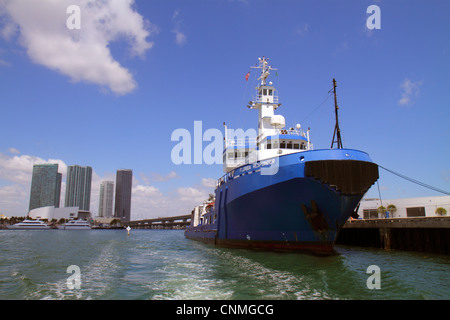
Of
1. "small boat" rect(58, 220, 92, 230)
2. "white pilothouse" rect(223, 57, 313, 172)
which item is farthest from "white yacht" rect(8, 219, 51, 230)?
"white pilothouse" rect(223, 57, 313, 172)

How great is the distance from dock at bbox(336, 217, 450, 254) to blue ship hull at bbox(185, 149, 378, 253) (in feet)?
23.8

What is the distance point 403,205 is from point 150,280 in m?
38.1

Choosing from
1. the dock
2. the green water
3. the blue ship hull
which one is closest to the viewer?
the green water

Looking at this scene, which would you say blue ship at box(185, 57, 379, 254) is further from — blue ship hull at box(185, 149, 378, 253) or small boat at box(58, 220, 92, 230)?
small boat at box(58, 220, 92, 230)

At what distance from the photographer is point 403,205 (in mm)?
38969

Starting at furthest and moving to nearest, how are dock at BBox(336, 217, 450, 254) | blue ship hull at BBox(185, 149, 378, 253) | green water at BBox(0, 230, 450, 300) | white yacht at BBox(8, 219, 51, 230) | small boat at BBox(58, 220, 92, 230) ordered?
small boat at BBox(58, 220, 92, 230), white yacht at BBox(8, 219, 51, 230), dock at BBox(336, 217, 450, 254), blue ship hull at BBox(185, 149, 378, 253), green water at BBox(0, 230, 450, 300)

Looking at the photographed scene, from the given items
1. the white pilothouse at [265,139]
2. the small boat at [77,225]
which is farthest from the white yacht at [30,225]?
the white pilothouse at [265,139]

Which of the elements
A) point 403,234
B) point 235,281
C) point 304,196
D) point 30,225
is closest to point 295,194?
point 304,196

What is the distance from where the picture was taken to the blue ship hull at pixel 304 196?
54.9 feet

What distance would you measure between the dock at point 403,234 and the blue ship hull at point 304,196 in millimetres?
7267

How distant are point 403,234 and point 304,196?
11.9m

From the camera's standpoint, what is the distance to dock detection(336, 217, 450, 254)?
20.2 meters
